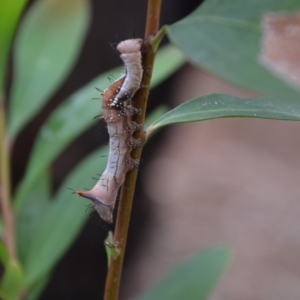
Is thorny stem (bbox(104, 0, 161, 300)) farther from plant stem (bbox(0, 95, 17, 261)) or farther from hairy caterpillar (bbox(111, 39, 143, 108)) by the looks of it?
plant stem (bbox(0, 95, 17, 261))

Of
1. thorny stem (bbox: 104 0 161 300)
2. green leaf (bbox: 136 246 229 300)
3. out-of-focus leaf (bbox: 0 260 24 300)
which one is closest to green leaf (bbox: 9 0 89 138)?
out-of-focus leaf (bbox: 0 260 24 300)

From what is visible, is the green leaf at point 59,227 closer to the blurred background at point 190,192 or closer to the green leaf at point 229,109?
the green leaf at point 229,109

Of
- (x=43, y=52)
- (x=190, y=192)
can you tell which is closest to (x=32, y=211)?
(x=43, y=52)

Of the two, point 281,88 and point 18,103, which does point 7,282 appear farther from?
point 281,88

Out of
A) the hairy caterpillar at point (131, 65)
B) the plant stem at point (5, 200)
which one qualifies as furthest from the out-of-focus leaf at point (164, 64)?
the hairy caterpillar at point (131, 65)

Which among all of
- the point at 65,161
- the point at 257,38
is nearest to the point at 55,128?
the point at 257,38

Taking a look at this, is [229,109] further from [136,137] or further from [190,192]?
[190,192]

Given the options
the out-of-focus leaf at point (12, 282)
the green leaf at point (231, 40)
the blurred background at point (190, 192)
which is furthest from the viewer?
the blurred background at point (190, 192)
